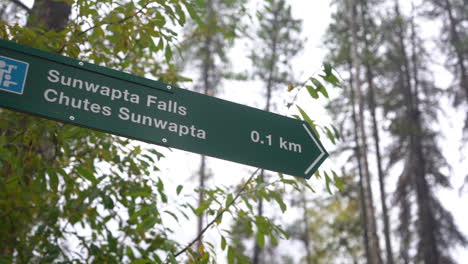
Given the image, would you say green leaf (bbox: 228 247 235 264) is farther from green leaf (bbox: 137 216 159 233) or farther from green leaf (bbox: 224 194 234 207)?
green leaf (bbox: 137 216 159 233)

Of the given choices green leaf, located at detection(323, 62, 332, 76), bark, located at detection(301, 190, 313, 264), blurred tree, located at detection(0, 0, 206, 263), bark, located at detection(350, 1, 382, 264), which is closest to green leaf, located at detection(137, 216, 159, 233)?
blurred tree, located at detection(0, 0, 206, 263)

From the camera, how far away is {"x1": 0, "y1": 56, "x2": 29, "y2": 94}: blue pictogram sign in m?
1.93

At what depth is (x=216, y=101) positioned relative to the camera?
2439 millimetres

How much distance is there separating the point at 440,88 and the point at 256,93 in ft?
24.0

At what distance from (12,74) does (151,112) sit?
0.61 metres

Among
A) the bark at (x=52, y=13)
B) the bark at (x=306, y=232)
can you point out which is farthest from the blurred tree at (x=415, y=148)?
the bark at (x=52, y=13)

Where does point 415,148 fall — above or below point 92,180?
above

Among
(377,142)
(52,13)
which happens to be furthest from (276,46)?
(52,13)

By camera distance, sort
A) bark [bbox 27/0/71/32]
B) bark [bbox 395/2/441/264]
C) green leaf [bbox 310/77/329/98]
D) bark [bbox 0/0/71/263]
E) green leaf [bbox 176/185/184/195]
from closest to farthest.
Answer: green leaf [bbox 310/77/329/98] → green leaf [bbox 176/185/184/195] → bark [bbox 0/0/71/263] → bark [bbox 27/0/71/32] → bark [bbox 395/2/441/264]

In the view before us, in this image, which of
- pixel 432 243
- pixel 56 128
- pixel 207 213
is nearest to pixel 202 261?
pixel 207 213

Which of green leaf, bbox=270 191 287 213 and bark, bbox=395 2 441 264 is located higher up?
bark, bbox=395 2 441 264

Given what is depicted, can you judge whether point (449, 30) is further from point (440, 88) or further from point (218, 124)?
point (218, 124)

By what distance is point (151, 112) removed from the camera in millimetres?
2209

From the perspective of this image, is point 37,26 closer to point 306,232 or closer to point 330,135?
point 330,135
